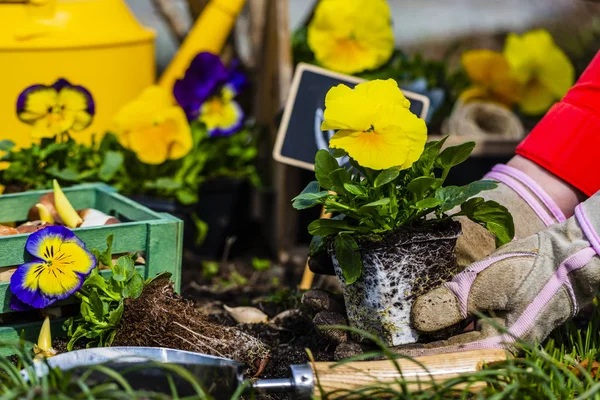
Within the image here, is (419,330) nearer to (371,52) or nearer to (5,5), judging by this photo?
(371,52)

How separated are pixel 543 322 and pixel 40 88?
4.09 feet

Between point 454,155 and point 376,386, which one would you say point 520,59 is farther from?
point 376,386

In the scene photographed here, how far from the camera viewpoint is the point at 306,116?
2082mm

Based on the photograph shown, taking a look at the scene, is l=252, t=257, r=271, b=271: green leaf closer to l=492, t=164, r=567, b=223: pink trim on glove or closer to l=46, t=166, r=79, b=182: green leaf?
l=46, t=166, r=79, b=182: green leaf

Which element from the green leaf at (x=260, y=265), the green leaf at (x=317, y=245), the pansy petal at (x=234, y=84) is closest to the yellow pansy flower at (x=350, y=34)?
the pansy petal at (x=234, y=84)

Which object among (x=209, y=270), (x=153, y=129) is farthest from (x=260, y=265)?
(x=153, y=129)

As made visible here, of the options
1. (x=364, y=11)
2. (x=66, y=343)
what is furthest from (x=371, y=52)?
(x=66, y=343)

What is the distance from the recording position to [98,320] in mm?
1527

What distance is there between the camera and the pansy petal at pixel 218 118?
104 inches

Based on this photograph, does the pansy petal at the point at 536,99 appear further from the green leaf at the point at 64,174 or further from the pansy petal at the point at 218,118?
the green leaf at the point at 64,174

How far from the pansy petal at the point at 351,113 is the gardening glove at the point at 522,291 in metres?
0.33

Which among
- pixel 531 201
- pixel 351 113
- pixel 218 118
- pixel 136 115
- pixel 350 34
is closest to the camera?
pixel 351 113

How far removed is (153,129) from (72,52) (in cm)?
41

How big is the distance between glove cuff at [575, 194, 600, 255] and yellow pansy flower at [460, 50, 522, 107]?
4.25 feet
